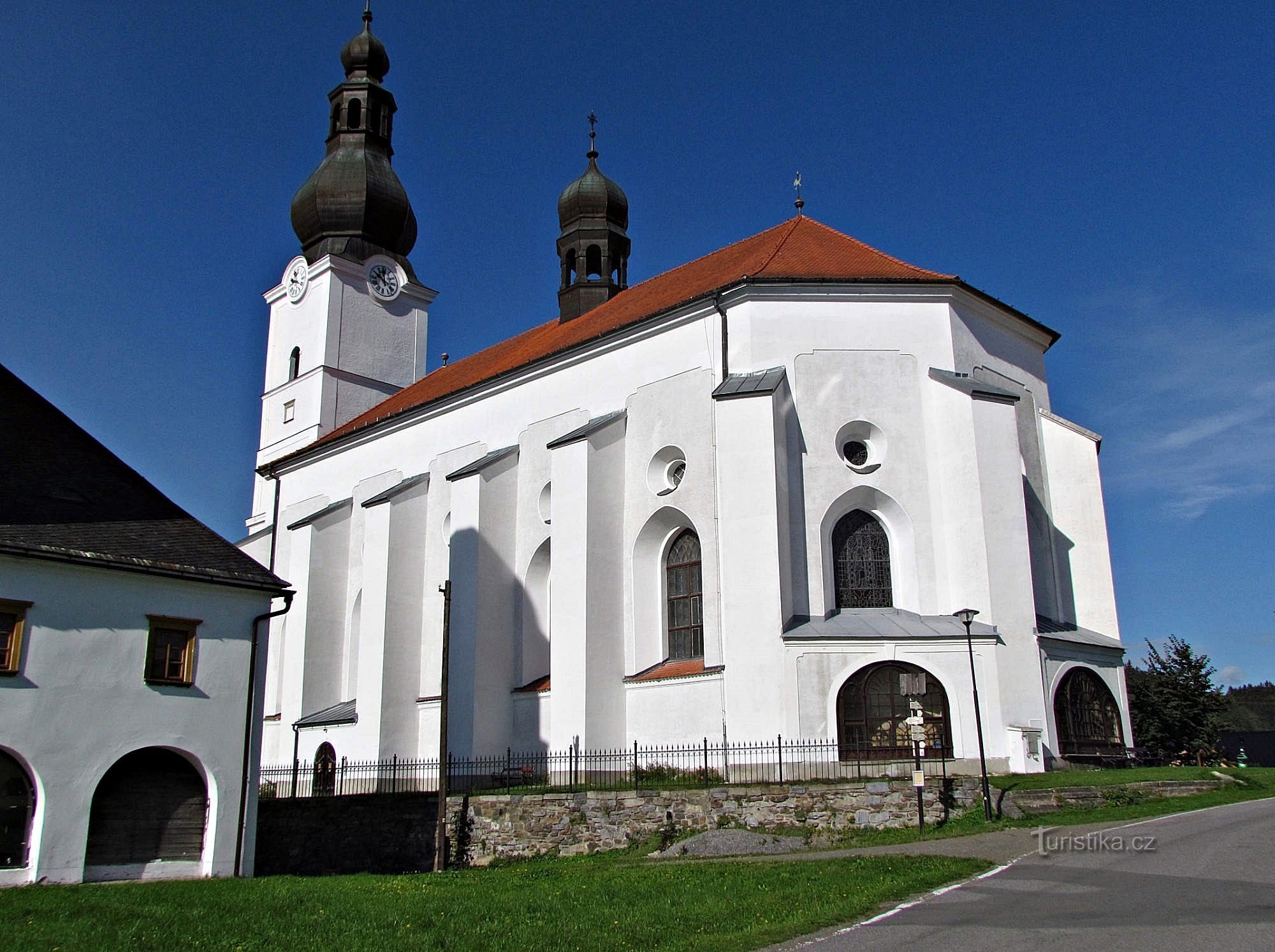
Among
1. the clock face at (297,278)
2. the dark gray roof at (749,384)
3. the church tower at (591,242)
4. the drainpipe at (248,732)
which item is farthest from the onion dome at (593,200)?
the drainpipe at (248,732)

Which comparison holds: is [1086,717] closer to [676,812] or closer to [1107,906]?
[676,812]

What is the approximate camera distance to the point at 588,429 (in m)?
21.9

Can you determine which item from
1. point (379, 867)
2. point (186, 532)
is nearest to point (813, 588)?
point (379, 867)

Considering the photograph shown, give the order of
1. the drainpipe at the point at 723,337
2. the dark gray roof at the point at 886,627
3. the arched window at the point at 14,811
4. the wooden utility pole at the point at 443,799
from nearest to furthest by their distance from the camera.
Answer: the arched window at the point at 14,811 < the wooden utility pole at the point at 443,799 < the dark gray roof at the point at 886,627 < the drainpipe at the point at 723,337

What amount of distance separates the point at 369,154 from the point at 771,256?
1784cm

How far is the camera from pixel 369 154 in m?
35.1

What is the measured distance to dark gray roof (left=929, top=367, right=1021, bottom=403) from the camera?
2003 cm

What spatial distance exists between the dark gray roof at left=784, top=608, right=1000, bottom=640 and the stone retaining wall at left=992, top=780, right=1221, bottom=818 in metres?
3.33

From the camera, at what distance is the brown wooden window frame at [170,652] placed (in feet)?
48.3

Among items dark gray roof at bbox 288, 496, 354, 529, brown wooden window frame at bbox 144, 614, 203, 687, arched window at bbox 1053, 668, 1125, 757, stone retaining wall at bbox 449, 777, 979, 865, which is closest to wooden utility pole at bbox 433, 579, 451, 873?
stone retaining wall at bbox 449, 777, 979, 865

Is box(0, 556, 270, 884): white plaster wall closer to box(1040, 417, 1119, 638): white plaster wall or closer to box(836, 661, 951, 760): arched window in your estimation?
box(836, 661, 951, 760): arched window

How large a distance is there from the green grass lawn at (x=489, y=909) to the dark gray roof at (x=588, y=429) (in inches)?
408

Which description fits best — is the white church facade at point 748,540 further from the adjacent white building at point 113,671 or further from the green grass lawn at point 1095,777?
the adjacent white building at point 113,671

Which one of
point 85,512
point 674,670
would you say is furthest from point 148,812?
point 674,670
